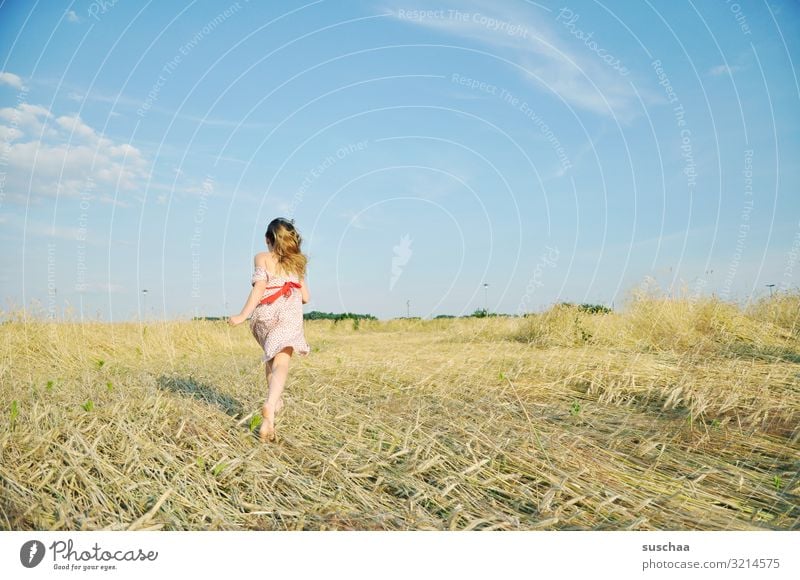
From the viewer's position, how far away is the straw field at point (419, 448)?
8.16ft

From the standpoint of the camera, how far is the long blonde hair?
402cm

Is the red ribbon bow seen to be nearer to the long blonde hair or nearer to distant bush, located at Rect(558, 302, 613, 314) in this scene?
the long blonde hair

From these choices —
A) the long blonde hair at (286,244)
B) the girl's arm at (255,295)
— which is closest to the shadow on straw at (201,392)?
the girl's arm at (255,295)

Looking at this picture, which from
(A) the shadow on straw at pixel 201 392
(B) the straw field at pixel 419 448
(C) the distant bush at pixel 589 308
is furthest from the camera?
(C) the distant bush at pixel 589 308

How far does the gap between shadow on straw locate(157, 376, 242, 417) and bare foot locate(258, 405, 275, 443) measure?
1.67 ft

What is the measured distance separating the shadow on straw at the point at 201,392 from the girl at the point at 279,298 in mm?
499

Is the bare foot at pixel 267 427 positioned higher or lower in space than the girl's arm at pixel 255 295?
lower

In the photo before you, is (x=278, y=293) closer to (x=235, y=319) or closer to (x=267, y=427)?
(x=235, y=319)

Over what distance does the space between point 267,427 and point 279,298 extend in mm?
931

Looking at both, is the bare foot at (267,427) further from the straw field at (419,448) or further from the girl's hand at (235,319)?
the girl's hand at (235,319)

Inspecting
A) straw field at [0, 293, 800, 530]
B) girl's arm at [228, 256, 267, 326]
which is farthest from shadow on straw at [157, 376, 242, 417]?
girl's arm at [228, 256, 267, 326]

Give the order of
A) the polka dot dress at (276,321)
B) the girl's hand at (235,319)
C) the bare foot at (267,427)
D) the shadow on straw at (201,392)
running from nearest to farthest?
the bare foot at (267,427) → the girl's hand at (235,319) → the polka dot dress at (276,321) → the shadow on straw at (201,392)
